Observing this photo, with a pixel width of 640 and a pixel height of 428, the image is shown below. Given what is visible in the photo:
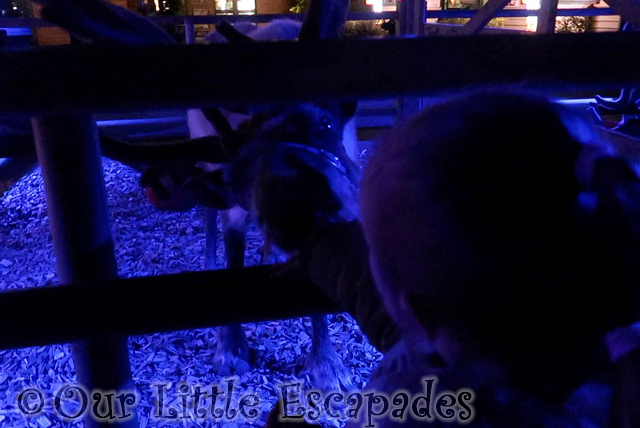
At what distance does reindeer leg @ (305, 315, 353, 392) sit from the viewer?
2.24 meters

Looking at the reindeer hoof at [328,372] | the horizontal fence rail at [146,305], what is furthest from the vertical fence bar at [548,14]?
the horizontal fence rail at [146,305]

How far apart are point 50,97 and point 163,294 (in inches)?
12.9

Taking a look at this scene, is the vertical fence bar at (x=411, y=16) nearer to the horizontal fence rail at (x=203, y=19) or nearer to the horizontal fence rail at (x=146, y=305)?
the horizontal fence rail at (x=203, y=19)

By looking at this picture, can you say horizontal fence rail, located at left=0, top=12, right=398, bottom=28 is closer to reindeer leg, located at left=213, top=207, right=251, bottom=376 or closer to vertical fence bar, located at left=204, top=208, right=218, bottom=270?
vertical fence bar, located at left=204, top=208, right=218, bottom=270

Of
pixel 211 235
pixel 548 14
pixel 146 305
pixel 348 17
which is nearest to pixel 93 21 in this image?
pixel 146 305

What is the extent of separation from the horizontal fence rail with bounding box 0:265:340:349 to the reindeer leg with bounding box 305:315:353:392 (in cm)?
142

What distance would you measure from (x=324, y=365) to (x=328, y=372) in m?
0.04

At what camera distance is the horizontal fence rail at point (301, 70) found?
58 cm

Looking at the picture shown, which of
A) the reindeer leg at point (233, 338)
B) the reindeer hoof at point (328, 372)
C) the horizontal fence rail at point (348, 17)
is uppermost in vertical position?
the horizontal fence rail at point (348, 17)

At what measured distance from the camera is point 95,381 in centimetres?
96

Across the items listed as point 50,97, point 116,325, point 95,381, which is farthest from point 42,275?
point 50,97

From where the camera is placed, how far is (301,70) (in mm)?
626

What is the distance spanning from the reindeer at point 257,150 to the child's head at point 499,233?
0.99 feet

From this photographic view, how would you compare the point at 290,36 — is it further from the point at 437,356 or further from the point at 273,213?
the point at 437,356
